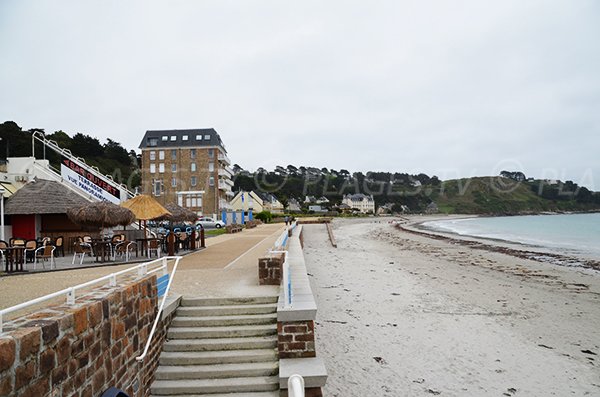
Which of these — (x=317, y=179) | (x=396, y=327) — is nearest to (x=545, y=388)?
(x=396, y=327)

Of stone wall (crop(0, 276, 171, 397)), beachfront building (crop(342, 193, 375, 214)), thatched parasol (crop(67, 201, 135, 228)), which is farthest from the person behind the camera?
beachfront building (crop(342, 193, 375, 214))

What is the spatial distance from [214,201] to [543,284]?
1664 inches

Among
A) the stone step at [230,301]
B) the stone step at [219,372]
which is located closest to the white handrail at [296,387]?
the stone step at [219,372]

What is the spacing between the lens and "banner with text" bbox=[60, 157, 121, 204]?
16.5m

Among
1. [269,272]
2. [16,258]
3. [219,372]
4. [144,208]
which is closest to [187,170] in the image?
[144,208]

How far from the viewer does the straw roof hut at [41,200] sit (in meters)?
14.2

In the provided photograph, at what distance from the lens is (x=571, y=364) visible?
6281 millimetres

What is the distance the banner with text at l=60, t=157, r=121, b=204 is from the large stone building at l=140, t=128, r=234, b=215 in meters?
31.1

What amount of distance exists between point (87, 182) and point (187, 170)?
113 ft

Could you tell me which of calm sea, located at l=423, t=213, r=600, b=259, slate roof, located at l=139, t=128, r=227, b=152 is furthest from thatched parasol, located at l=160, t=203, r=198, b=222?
slate roof, located at l=139, t=128, r=227, b=152

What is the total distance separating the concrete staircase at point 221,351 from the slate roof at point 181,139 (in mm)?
47157

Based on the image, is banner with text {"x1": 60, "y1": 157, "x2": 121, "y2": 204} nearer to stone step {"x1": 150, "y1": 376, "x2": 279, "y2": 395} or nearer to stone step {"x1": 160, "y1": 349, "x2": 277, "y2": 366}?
stone step {"x1": 160, "y1": 349, "x2": 277, "y2": 366}

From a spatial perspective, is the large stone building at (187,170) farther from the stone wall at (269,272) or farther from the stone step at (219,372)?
the stone step at (219,372)

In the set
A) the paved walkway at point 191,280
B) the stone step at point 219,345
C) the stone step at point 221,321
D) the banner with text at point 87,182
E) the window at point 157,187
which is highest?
the window at point 157,187
